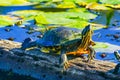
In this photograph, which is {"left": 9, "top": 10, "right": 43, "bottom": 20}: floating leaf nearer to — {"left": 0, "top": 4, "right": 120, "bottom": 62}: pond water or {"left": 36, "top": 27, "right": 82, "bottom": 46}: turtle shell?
{"left": 0, "top": 4, "right": 120, "bottom": 62}: pond water

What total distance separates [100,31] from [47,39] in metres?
3.49

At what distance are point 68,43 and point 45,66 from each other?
60cm

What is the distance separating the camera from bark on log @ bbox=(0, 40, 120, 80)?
6.50 metres

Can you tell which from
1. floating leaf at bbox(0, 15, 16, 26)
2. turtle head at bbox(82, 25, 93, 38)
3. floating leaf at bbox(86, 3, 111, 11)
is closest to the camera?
turtle head at bbox(82, 25, 93, 38)

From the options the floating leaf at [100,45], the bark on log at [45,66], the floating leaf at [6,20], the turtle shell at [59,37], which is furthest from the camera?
the floating leaf at [6,20]

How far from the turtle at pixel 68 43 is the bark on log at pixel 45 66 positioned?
0.14 meters

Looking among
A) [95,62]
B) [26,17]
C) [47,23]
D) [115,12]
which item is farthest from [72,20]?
[95,62]

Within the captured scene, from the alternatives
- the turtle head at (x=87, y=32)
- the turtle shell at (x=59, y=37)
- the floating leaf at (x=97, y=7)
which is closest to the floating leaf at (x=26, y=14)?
the floating leaf at (x=97, y=7)

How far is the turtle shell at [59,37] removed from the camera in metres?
6.88

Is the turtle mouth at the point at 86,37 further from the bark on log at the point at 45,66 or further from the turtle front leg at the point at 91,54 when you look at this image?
the bark on log at the point at 45,66

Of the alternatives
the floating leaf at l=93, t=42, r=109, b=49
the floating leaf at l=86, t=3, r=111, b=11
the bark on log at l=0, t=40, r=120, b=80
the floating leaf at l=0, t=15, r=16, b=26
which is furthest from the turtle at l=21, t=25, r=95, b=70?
the floating leaf at l=86, t=3, r=111, b=11

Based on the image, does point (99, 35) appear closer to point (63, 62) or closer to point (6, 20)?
point (6, 20)

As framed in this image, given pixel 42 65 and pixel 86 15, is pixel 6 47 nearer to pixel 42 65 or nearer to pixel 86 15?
pixel 42 65

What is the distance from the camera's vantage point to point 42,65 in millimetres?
7043
